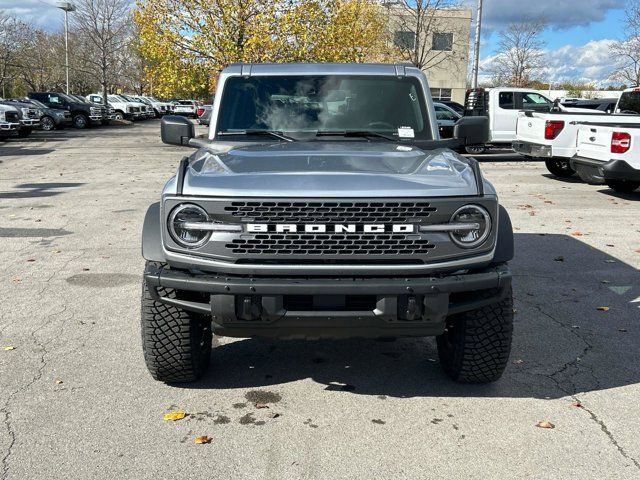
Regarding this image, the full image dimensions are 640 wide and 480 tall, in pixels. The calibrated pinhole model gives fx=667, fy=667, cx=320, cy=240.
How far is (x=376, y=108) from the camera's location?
488 centimetres

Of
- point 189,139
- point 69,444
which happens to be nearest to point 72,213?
point 189,139

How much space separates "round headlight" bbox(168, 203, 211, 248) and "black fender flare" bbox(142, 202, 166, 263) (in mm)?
179

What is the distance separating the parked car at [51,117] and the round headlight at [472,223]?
103 feet

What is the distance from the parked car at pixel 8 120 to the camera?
24.0m

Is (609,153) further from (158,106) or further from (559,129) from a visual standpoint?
(158,106)

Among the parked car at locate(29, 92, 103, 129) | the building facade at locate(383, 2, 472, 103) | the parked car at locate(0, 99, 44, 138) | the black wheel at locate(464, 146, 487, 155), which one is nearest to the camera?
the black wheel at locate(464, 146, 487, 155)

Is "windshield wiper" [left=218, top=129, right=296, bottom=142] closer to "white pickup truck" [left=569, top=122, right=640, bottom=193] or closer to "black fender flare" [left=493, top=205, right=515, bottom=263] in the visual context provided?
"black fender flare" [left=493, top=205, right=515, bottom=263]

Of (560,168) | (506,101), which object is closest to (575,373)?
(560,168)

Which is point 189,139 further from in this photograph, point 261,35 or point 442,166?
point 261,35

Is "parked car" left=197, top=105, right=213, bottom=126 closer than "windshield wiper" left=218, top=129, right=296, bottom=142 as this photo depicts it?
No

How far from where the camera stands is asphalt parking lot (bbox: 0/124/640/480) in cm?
323

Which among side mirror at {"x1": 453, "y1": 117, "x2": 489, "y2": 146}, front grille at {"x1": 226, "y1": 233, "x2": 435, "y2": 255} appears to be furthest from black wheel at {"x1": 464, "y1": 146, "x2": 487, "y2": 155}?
front grille at {"x1": 226, "y1": 233, "x2": 435, "y2": 255}

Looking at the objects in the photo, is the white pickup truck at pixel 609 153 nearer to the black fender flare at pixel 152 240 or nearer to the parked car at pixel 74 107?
the black fender flare at pixel 152 240

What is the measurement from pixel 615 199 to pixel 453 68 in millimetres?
47470
